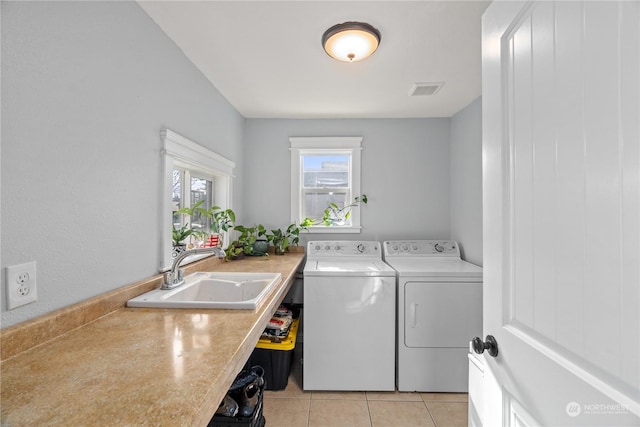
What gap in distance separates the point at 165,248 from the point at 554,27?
180 centimetres

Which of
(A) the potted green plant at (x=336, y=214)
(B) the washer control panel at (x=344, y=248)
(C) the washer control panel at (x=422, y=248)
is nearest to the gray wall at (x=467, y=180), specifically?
(C) the washer control panel at (x=422, y=248)

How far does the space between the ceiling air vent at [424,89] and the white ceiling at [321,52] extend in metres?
0.05

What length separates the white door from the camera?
485 mm

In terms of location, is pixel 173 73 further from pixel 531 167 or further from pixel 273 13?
pixel 531 167

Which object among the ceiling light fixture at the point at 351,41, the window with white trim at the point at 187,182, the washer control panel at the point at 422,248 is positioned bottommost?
the washer control panel at the point at 422,248

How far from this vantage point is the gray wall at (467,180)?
2.30 meters

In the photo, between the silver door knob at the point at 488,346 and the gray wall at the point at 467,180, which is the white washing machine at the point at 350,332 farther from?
the silver door knob at the point at 488,346

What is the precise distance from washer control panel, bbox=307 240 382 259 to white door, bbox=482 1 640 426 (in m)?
1.77

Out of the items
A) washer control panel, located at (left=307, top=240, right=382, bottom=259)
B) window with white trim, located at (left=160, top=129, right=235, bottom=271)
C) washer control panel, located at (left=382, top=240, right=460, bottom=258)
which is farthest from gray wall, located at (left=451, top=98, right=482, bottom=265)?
window with white trim, located at (left=160, top=129, right=235, bottom=271)

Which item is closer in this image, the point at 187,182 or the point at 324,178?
the point at 187,182

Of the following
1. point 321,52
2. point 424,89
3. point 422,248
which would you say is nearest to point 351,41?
point 321,52

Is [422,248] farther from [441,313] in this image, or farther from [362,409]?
[362,409]

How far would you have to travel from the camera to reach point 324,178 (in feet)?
9.77
